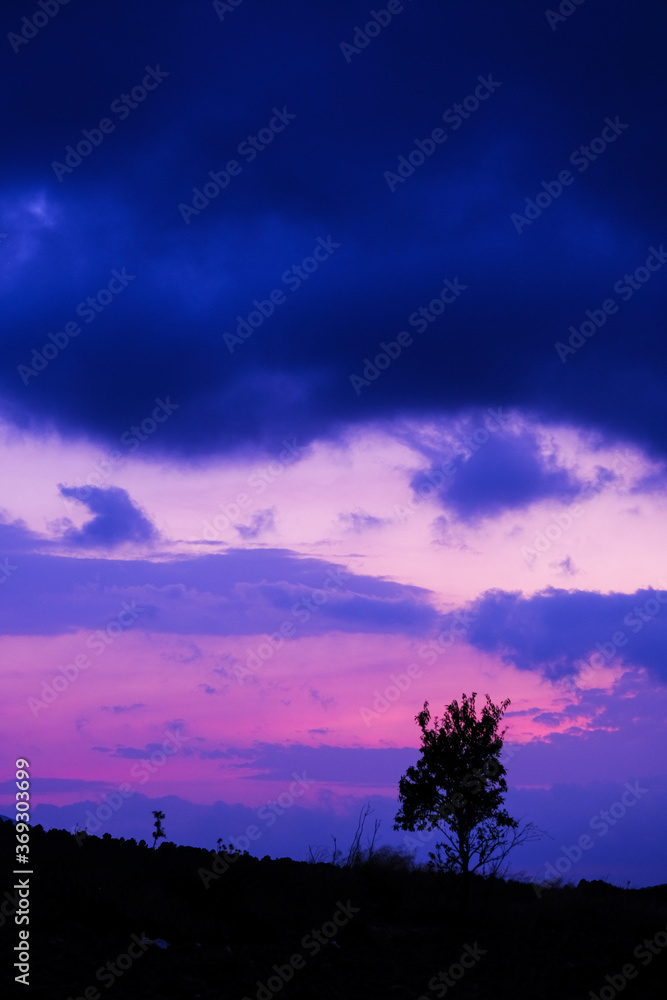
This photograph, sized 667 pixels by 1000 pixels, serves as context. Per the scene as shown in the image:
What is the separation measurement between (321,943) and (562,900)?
35.9 feet

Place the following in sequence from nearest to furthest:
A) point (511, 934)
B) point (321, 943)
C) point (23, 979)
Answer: point (23, 979) → point (321, 943) → point (511, 934)

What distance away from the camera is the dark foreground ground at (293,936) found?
1619cm

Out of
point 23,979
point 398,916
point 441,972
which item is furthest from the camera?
point 398,916

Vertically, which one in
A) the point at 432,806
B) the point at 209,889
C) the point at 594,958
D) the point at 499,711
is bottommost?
the point at 594,958

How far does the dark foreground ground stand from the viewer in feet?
53.1

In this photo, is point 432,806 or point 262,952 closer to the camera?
point 262,952

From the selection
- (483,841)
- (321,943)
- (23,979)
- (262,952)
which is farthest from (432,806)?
(23,979)

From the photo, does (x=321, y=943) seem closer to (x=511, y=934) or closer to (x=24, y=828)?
(x=511, y=934)

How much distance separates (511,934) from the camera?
21.8m

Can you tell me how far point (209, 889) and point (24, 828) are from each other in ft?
24.0

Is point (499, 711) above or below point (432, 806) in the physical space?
above

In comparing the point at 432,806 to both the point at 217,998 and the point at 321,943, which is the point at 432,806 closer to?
the point at 321,943

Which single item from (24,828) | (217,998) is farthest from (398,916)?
(24,828)

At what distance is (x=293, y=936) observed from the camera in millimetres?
20109
